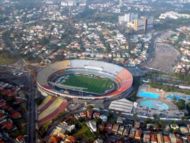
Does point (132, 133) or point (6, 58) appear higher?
point (6, 58)

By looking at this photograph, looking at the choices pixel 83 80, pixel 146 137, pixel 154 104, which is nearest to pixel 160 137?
pixel 146 137

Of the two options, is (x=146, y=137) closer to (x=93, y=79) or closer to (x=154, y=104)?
(x=154, y=104)

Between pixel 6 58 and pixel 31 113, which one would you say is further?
pixel 6 58

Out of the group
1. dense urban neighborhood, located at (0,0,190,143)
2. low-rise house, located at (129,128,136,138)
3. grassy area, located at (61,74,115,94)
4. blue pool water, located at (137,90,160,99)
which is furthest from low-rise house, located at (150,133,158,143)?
grassy area, located at (61,74,115,94)

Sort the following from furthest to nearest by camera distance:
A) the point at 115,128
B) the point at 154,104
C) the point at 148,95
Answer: the point at 148,95
the point at 154,104
the point at 115,128

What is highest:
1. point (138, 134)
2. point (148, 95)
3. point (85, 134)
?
point (85, 134)

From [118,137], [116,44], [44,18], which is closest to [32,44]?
[116,44]

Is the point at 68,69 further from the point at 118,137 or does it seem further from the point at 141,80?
the point at 118,137

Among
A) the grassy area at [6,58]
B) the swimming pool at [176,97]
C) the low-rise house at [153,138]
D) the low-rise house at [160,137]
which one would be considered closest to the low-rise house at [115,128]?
the low-rise house at [153,138]
